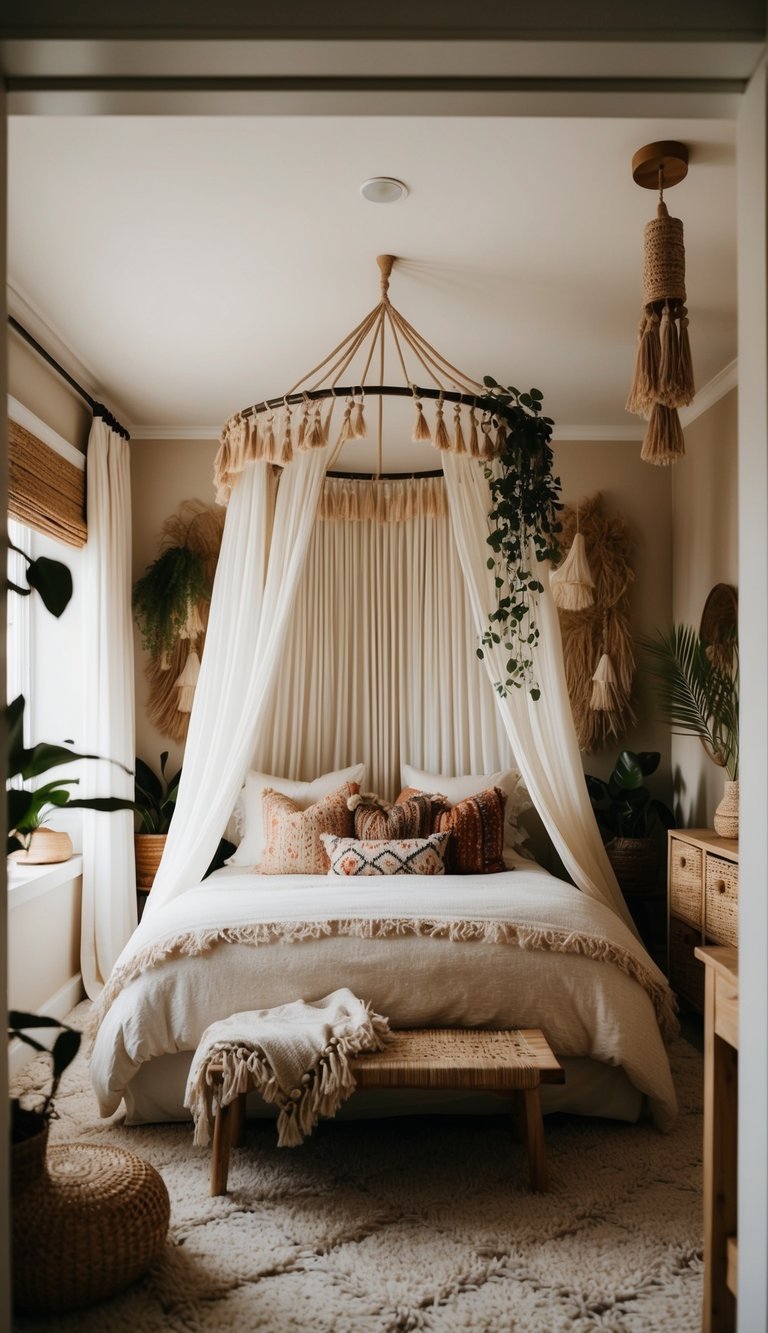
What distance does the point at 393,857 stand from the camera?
12.7ft

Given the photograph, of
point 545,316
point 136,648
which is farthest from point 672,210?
point 136,648

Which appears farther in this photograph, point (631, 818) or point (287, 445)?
point (631, 818)

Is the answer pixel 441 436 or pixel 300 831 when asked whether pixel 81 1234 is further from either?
pixel 441 436

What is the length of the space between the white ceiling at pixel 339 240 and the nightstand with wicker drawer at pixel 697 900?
2055 millimetres

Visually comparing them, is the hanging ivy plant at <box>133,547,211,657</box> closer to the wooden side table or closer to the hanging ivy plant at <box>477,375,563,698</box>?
the hanging ivy plant at <box>477,375,563,698</box>

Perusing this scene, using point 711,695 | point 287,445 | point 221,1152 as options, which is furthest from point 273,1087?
point 711,695

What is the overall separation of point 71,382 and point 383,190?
6.54ft

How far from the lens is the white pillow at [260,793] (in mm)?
4566

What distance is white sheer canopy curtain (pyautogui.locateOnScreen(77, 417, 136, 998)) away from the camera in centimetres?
435

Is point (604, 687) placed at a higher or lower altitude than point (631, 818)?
higher

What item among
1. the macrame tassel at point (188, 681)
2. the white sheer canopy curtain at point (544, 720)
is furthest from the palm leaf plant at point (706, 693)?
the macrame tassel at point (188, 681)

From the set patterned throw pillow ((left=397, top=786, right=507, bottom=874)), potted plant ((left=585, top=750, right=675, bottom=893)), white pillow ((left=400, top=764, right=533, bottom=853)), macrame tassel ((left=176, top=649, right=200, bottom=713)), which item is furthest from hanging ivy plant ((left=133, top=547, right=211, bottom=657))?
potted plant ((left=585, top=750, right=675, bottom=893))

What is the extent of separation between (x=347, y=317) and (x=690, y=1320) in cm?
334

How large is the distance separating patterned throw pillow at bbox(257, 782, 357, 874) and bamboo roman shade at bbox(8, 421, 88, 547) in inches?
60.7
